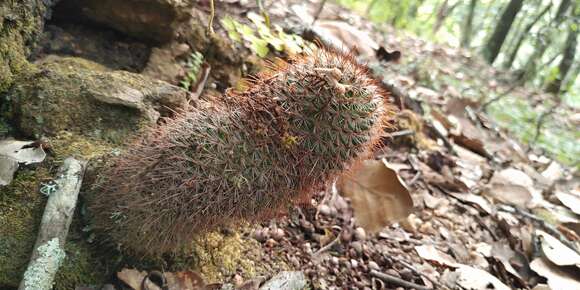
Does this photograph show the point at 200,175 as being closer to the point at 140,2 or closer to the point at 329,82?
the point at 329,82

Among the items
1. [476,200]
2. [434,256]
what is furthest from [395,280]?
[476,200]

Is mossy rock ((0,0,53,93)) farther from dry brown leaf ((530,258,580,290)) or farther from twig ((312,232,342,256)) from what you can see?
dry brown leaf ((530,258,580,290))

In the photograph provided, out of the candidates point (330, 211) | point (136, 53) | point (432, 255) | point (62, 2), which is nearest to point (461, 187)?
point (432, 255)

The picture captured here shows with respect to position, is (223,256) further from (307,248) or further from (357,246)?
(357,246)

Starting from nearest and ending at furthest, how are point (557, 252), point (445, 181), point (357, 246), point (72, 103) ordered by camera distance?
point (72, 103), point (357, 246), point (557, 252), point (445, 181)

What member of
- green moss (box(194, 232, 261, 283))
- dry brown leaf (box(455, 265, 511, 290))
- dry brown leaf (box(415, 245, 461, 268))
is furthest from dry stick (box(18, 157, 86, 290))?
dry brown leaf (box(455, 265, 511, 290))

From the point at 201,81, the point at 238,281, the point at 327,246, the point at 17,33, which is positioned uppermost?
the point at 17,33
